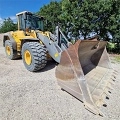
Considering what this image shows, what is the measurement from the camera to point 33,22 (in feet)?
20.0

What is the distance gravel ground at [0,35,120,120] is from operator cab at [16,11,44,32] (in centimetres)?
232

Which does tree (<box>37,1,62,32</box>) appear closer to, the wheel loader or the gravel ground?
the wheel loader

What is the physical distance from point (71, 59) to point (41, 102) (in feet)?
3.68

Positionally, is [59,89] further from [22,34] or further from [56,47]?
[22,34]

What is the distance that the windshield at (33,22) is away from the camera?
19.6ft

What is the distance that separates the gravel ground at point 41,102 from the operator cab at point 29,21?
232 centimetres

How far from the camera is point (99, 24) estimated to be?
1127 cm

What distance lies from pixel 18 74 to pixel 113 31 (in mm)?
8292

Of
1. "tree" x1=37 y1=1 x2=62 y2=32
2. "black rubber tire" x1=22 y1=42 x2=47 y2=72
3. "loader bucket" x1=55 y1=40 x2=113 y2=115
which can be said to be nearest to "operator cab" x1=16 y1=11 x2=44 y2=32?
"black rubber tire" x1=22 y1=42 x2=47 y2=72

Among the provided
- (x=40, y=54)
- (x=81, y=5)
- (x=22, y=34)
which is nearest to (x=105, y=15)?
(x=81, y=5)

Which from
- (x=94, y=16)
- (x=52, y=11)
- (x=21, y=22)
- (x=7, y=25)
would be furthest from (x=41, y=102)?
(x=7, y=25)

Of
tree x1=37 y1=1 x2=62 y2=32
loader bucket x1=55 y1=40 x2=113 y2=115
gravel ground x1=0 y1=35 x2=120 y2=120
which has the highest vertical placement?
tree x1=37 y1=1 x2=62 y2=32

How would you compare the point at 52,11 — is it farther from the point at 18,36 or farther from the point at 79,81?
the point at 79,81

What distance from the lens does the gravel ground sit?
2.71 m
